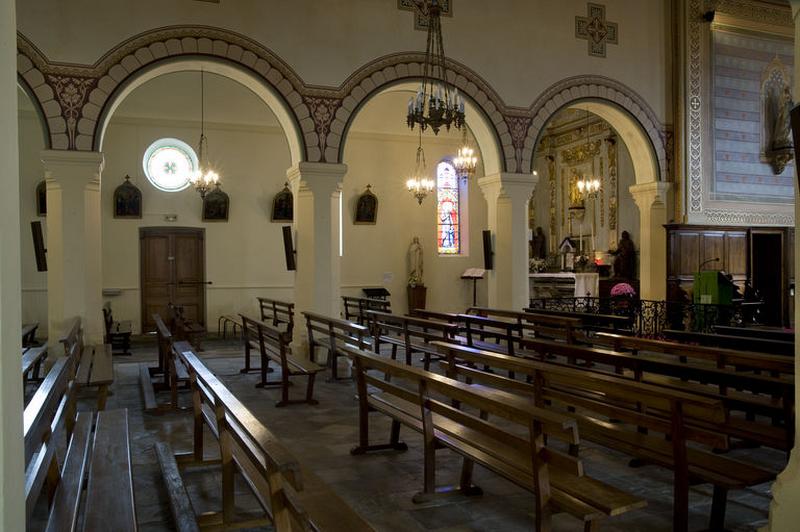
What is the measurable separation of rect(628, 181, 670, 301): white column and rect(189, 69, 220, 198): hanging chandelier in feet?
25.9

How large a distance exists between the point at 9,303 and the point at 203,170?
11785 millimetres

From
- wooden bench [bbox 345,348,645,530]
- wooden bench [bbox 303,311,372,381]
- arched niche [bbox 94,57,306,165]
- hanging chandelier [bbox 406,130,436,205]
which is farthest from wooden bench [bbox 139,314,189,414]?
hanging chandelier [bbox 406,130,436,205]

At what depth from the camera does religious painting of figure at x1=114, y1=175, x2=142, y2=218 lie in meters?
12.8

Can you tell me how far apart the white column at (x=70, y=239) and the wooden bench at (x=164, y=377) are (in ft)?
3.66

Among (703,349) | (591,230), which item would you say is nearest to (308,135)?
A: (703,349)

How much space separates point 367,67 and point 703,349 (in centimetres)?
669

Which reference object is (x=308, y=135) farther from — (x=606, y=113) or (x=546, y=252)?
(x=546, y=252)

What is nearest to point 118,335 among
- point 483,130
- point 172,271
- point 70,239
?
point 70,239

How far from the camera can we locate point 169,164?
532 inches

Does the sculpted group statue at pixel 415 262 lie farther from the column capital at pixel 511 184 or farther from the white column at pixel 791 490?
the white column at pixel 791 490

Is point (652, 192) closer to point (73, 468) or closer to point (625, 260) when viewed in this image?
point (625, 260)

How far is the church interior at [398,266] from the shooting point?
3.06 m

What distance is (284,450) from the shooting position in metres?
2.17

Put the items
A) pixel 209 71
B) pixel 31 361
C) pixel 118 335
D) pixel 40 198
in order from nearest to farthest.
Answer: pixel 31 361
pixel 209 71
pixel 118 335
pixel 40 198
